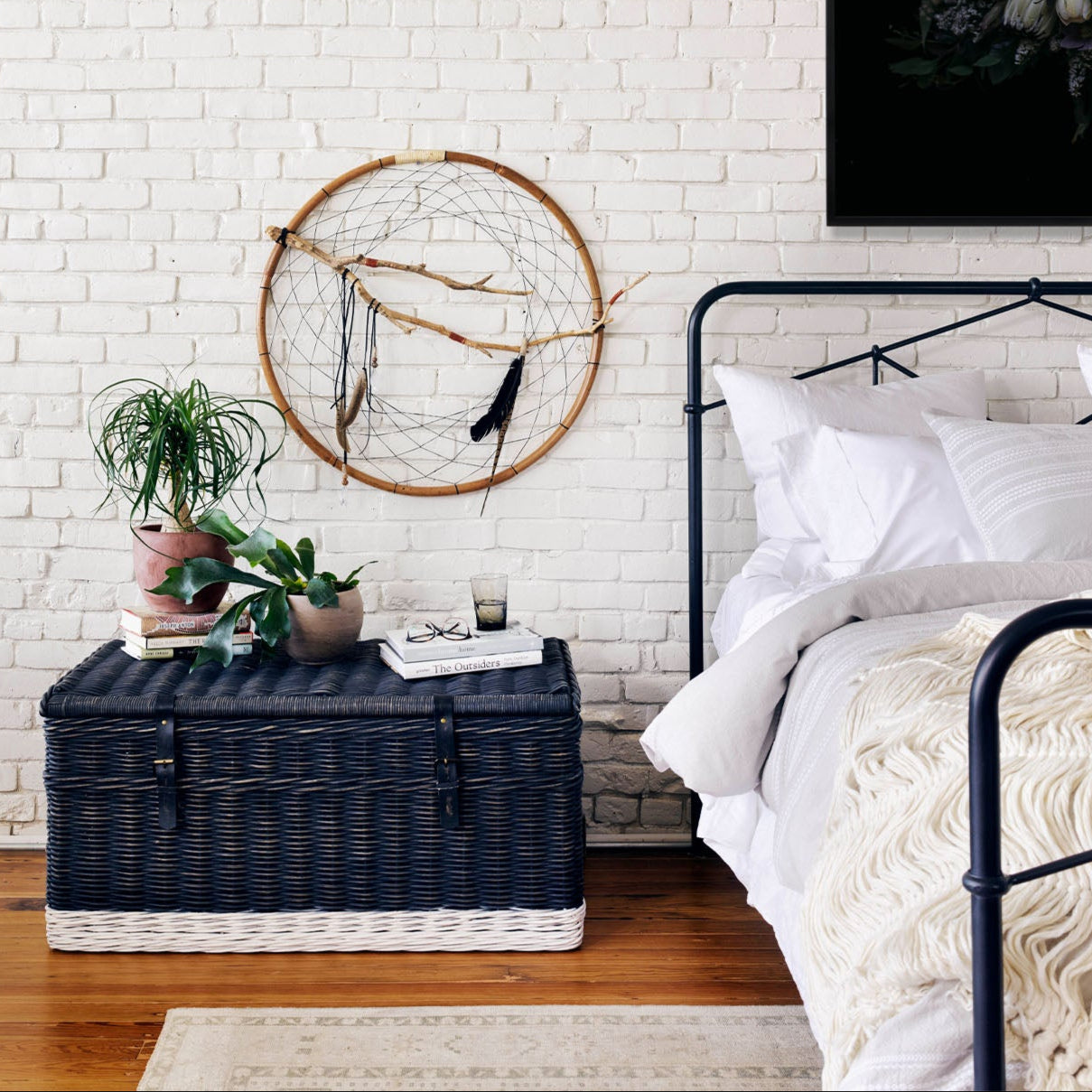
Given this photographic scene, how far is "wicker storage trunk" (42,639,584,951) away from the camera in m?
1.97

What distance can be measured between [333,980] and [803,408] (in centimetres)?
137

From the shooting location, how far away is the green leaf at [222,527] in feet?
7.04

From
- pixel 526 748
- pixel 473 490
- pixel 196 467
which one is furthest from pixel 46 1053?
pixel 473 490

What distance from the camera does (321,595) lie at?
2.10 metres

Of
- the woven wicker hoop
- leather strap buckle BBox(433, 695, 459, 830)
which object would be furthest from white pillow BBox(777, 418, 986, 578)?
leather strap buckle BBox(433, 695, 459, 830)

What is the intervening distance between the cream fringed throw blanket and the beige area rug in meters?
0.42

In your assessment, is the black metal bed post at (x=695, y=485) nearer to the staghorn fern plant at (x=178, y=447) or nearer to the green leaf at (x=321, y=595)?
the green leaf at (x=321, y=595)

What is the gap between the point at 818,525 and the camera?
2.21 meters

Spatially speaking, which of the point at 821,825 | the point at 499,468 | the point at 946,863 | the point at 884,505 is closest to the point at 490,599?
the point at 499,468

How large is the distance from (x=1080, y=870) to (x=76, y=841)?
5.34 ft

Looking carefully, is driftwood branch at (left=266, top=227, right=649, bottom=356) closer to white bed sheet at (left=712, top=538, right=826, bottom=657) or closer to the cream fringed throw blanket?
white bed sheet at (left=712, top=538, right=826, bottom=657)

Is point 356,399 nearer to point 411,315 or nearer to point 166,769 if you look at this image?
point 411,315

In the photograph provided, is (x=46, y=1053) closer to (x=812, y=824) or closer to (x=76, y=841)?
(x=76, y=841)

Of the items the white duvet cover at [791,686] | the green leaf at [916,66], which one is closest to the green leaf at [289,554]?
the white duvet cover at [791,686]
